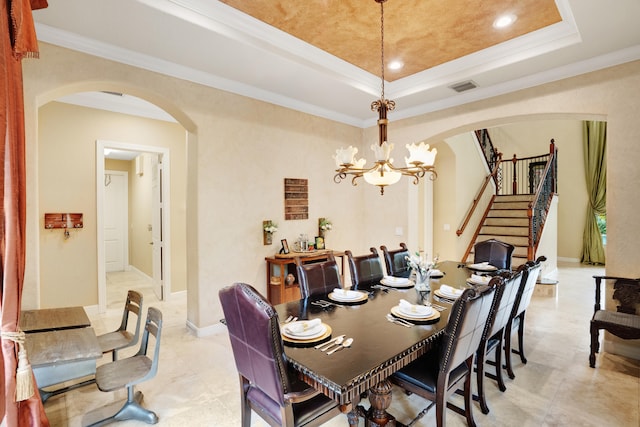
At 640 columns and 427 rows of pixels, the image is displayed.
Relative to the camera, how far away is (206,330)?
3623 millimetres

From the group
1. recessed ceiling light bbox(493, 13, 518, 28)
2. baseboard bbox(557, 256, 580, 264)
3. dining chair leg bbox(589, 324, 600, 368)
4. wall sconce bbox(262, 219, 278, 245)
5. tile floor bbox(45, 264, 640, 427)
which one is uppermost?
recessed ceiling light bbox(493, 13, 518, 28)

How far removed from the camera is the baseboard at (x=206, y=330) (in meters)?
3.59

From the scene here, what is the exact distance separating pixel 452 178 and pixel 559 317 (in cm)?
307

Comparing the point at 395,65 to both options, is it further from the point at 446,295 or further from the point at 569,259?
the point at 569,259

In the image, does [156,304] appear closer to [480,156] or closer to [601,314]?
[601,314]

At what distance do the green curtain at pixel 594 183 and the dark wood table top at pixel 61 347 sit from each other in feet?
33.9

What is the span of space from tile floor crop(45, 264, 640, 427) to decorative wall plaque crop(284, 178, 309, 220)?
1.78 m

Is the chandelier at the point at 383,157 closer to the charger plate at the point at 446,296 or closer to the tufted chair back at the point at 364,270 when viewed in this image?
the tufted chair back at the point at 364,270

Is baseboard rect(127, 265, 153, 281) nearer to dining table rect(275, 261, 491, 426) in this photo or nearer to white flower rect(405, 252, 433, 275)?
dining table rect(275, 261, 491, 426)

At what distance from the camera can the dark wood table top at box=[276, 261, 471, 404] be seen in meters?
1.38

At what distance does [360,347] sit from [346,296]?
78 centimetres

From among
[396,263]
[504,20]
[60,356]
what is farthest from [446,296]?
[60,356]

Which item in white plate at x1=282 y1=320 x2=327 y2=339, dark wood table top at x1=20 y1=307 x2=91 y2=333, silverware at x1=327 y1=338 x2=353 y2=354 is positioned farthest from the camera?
dark wood table top at x1=20 y1=307 x2=91 y2=333

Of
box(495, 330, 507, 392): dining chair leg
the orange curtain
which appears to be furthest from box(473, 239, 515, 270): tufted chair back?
the orange curtain
